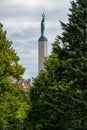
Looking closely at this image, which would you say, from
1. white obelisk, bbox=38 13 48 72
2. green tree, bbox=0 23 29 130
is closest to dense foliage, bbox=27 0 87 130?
green tree, bbox=0 23 29 130

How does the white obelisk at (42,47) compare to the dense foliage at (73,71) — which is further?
the white obelisk at (42,47)

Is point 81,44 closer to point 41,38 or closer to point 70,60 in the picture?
point 70,60

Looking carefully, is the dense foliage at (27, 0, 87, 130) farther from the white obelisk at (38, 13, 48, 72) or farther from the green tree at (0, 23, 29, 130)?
the white obelisk at (38, 13, 48, 72)

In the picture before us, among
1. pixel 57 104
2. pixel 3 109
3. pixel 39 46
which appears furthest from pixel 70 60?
pixel 39 46

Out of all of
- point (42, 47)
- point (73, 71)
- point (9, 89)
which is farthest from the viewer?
point (42, 47)

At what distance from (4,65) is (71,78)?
15.0 metres

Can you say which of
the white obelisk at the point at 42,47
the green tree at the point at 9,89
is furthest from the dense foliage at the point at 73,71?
the white obelisk at the point at 42,47

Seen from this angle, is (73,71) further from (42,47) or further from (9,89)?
(42,47)

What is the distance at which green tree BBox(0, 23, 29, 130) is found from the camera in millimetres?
48531

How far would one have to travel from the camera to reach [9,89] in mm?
48938

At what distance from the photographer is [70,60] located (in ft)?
116

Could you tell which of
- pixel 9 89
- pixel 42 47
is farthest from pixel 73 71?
pixel 42 47

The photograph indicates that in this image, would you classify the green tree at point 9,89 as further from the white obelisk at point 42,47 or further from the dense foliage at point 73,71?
the white obelisk at point 42,47

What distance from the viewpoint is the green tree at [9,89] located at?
4853 centimetres
